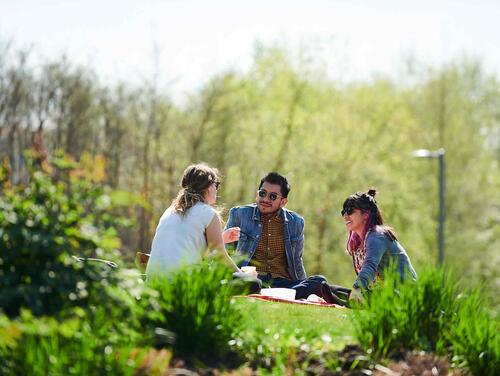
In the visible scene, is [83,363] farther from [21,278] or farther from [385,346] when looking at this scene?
[385,346]

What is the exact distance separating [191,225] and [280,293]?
4.38 feet

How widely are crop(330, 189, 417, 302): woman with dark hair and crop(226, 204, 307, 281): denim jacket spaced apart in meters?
1.40

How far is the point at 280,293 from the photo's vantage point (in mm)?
8406

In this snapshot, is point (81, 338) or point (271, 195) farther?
point (271, 195)

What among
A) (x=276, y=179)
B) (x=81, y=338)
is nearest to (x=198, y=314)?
(x=81, y=338)

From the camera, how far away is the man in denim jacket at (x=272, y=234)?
397 inches

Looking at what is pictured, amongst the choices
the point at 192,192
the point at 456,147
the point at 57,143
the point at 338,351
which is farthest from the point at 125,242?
the point at 338,351

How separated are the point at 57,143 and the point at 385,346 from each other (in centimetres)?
2287

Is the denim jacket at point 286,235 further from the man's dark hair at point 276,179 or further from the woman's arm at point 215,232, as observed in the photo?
the woman's arm at point 215,232

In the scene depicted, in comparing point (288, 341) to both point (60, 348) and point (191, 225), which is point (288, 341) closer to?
point (60, 348)

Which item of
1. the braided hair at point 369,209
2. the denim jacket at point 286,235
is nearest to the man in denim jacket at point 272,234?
the denim jacket at point 286,235

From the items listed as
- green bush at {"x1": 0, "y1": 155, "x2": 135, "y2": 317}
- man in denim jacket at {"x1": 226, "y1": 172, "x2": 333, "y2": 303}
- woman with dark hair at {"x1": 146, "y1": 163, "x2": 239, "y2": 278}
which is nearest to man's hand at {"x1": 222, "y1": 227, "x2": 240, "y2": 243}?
man in denim jacket at {"x1": 226, "y1": 172, "x2": 333, "y2": 303}

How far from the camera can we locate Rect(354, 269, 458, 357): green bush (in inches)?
220

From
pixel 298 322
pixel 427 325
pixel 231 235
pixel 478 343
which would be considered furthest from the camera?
pixel 231 235
